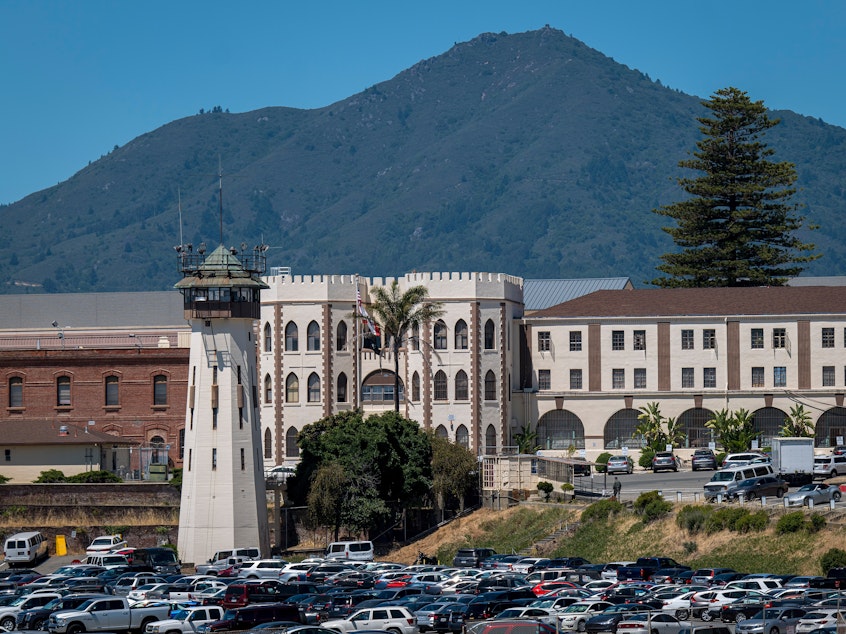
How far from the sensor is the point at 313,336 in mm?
105000

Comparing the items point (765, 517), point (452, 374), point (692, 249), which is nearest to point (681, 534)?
point (765, 517)

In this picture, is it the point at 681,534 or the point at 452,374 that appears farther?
the point at 452,374

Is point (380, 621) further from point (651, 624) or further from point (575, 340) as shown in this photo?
point (575, 340)

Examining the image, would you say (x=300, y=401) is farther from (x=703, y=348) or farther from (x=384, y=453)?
(x=703, y=348)

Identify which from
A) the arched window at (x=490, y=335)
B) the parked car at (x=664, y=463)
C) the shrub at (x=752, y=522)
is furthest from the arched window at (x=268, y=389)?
the shrub at (x=752, y=522)

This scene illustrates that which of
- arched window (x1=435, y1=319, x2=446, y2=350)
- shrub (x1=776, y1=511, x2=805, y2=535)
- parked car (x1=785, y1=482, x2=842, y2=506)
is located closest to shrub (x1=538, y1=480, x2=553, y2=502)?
parked car (x1=785, y1=482, x2=842, y2=506)

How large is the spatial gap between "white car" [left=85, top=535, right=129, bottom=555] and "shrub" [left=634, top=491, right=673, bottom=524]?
24.1 m

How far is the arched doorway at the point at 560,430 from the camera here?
4232 inches

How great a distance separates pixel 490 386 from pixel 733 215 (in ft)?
103

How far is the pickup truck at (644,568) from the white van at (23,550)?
2954 cm

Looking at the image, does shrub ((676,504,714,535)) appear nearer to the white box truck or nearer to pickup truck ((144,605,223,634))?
the white box truck

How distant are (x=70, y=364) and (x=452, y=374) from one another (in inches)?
906

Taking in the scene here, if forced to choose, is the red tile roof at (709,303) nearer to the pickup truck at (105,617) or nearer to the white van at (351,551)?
the white van at (351,551)

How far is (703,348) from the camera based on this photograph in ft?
351
